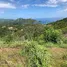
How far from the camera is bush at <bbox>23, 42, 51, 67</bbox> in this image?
11.7m

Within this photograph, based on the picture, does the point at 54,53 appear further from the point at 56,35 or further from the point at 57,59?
the point at 56,35

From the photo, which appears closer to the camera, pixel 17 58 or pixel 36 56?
pixel 36 56

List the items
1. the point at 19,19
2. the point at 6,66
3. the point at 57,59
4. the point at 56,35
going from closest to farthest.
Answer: the point at 6,66 < the point at 57,59 < the point at 56,35 < the point at 19,19

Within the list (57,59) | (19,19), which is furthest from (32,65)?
(19,19)

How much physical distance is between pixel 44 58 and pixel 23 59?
1640 millimetres

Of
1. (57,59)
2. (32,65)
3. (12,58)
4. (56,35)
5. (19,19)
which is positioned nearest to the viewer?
(32,65)

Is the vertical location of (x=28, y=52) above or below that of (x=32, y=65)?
above

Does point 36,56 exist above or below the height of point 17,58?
above

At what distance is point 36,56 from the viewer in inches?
463

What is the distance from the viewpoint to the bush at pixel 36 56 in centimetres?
1170

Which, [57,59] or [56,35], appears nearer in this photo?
[57,59]

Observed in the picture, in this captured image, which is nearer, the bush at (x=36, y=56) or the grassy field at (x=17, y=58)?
the bush at (x=36, y=56)

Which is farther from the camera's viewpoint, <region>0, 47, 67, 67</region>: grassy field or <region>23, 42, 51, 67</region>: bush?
<region>0, 47, 67, 67</region>: grassy field

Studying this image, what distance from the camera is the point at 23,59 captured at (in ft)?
42.2
